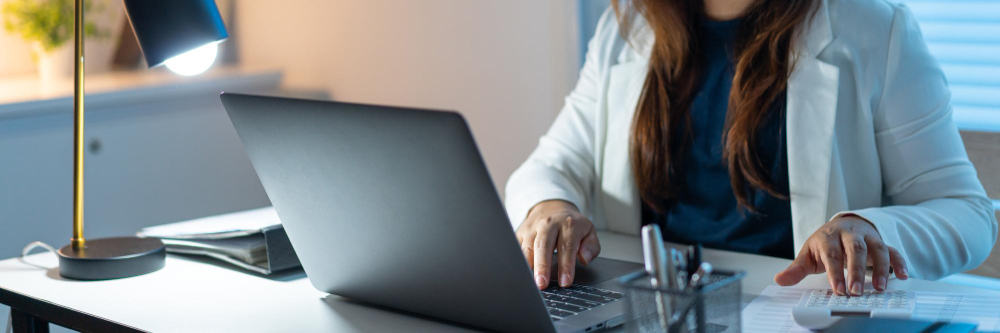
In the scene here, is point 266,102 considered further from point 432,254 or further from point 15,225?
point 15,225

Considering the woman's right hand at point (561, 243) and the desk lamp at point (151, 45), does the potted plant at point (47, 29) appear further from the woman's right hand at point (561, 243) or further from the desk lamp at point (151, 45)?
the woman's right hand at point (561, 243)

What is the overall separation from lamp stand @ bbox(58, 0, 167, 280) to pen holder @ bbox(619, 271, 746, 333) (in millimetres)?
697

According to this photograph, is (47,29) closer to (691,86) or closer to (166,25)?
(166,25)

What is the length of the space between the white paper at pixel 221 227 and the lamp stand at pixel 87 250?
0.16 feet

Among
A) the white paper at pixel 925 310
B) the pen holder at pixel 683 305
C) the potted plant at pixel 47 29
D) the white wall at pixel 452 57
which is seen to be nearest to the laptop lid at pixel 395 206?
the pen holder at pixel 683 305

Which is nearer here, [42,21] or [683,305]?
[683,305]

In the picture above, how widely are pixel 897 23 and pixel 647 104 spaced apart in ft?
1.21

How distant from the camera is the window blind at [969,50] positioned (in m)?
1.69

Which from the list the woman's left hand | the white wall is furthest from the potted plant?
the woman's left hand

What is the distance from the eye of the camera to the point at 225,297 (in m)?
1.08

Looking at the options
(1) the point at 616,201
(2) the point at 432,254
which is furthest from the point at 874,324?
(1) the point at 616,201

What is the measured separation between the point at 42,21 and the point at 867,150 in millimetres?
2267

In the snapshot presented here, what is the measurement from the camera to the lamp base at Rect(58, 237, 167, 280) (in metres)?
1.16

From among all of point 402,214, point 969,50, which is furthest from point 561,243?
Answer: point 969,50
